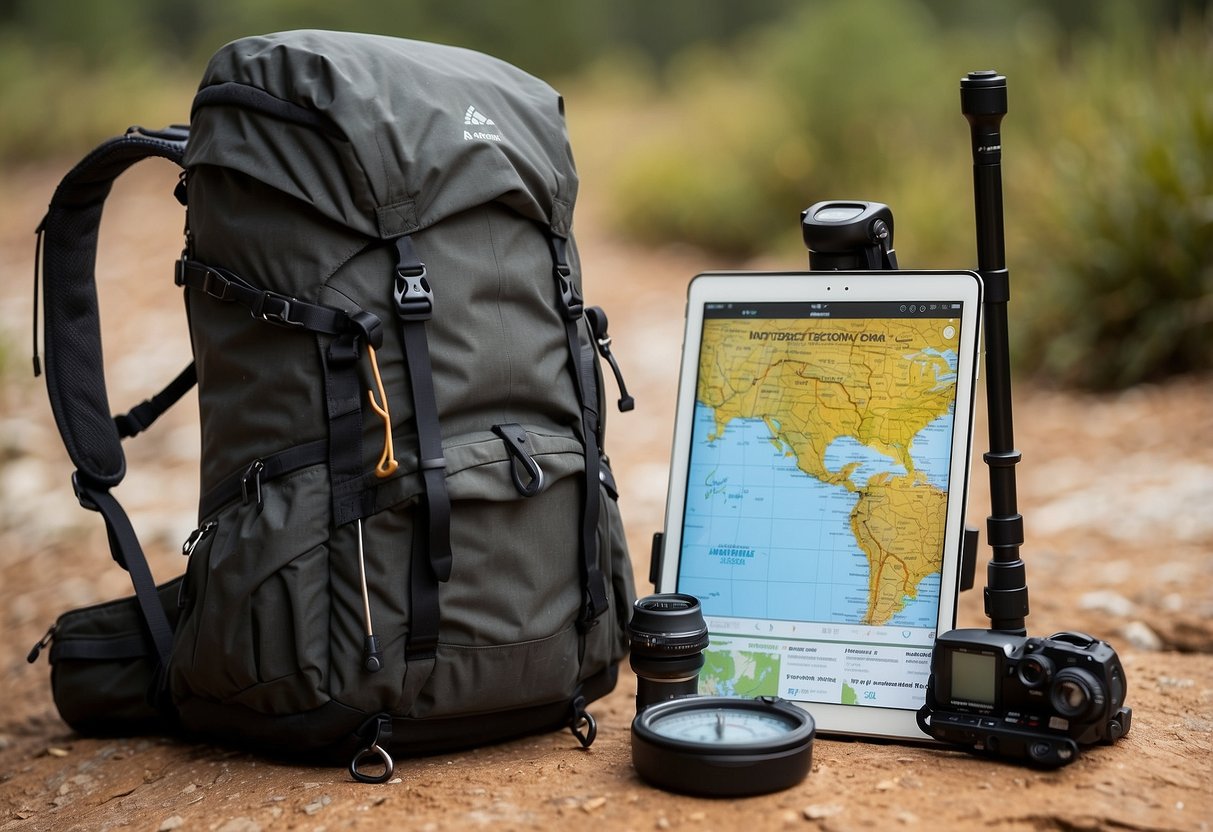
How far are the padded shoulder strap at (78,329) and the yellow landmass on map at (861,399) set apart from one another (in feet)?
4.34

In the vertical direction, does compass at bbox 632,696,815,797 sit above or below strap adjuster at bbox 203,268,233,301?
below

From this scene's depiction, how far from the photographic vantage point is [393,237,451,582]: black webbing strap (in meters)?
2.11

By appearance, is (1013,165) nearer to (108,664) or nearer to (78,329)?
(78,329)

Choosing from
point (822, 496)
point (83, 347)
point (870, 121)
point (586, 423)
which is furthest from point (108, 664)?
point (870, 121)

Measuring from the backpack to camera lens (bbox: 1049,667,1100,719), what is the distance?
858mm

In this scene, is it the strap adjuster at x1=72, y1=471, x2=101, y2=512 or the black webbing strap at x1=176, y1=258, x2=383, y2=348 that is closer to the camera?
the black webbing strap at x1=176, y1=258, x2=383, y2=348

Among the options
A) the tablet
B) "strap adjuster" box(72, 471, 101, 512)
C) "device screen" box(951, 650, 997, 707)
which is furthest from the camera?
"strap adjuster" box(72, 471, 101, 512)

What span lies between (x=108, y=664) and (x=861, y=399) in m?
1.69

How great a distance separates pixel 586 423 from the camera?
239cm

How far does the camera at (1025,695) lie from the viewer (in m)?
1.95

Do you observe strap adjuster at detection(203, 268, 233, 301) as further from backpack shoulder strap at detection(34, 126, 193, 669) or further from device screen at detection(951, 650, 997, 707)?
device screen at detection(951, 650, 997, 707)

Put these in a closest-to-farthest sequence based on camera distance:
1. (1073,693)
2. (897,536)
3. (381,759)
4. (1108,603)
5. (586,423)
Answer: (1073,693)
(381,759)
(897,536)
(586,423)
(1108,603)

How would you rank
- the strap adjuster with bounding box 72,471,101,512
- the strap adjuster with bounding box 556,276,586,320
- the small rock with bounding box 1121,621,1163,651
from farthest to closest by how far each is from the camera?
the small rock with bounding box 1121,621,1163,651 → the strap adjuster with bounding box 72,471,101,512 → the strap adjuster with bounding box 556,276,586,320

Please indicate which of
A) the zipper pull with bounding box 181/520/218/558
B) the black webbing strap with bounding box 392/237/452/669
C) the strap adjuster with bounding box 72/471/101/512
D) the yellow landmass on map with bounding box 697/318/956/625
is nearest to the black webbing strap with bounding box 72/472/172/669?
the strap adjuster with bounding box 72/471/101/512
